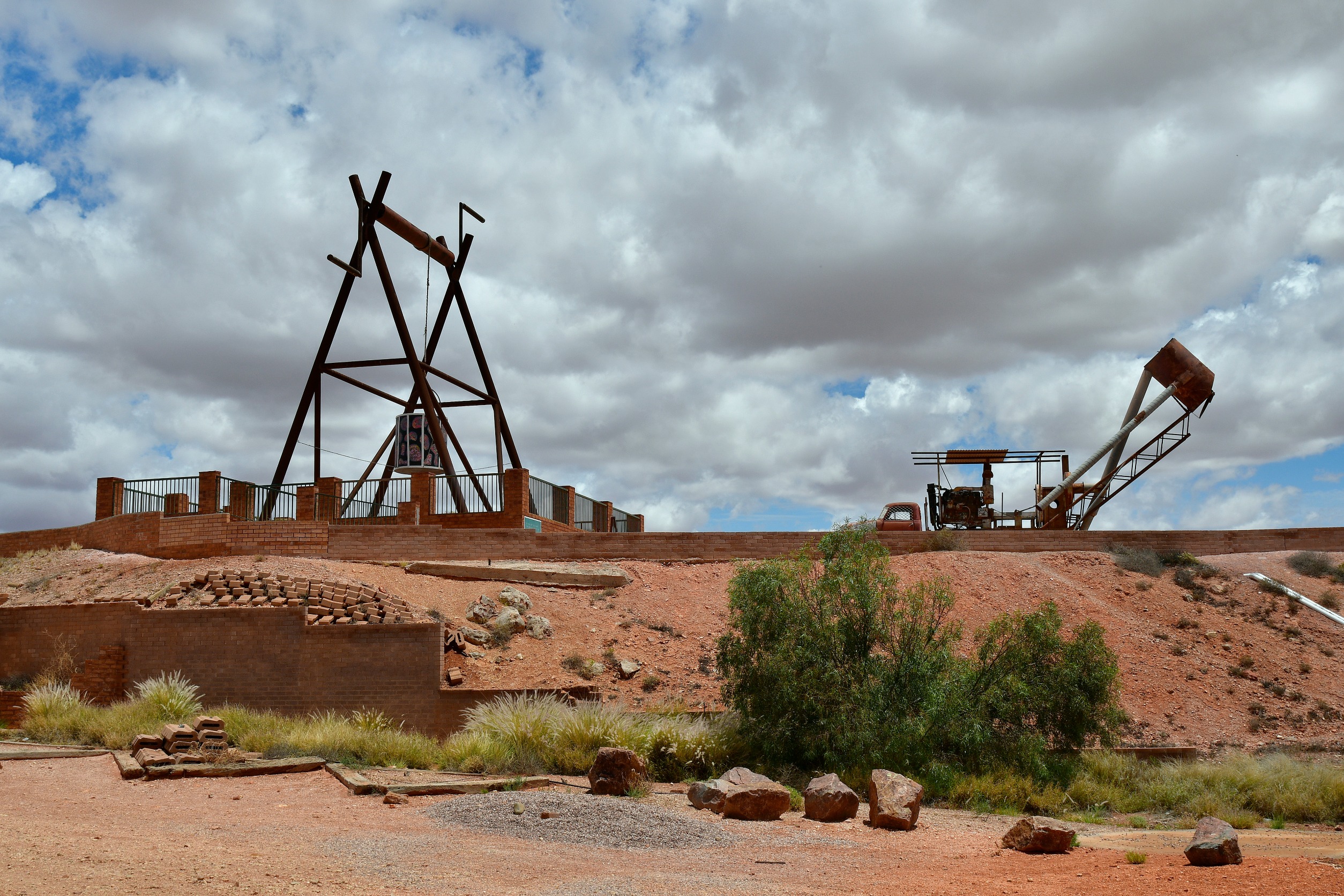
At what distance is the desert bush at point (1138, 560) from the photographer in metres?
27.5

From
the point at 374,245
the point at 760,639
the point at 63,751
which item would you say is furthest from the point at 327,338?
the point at 760,639

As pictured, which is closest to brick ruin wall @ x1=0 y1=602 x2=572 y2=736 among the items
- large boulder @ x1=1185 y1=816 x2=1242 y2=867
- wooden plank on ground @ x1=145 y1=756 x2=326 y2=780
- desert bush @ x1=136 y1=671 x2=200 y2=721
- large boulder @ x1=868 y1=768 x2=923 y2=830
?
desert bush @ x1=136 y1=671 x2=200 y2=721

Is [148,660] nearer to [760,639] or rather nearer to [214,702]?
[214,702]

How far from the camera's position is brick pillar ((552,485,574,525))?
33531 mm

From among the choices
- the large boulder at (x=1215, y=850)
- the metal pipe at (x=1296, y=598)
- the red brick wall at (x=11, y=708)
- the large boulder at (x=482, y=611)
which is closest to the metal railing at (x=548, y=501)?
the large boulder at (x=482, y=611)

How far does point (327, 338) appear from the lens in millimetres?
31812

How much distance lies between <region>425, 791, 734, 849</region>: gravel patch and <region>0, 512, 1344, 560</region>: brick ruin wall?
52.2 ft

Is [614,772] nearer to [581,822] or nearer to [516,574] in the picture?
[581,822]

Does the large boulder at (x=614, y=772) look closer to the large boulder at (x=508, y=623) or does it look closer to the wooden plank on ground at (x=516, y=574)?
the large boulder at (x=508, y=623)

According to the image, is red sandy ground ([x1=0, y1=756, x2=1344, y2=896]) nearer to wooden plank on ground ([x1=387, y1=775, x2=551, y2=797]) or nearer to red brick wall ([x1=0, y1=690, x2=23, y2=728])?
wooden plank on ground ([x1=387, y1=775, x2=551, y2=797])

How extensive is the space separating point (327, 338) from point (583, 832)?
24.8 meters

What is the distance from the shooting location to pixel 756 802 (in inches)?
464

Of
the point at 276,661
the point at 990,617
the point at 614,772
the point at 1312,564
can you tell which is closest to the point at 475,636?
the point at 276,661

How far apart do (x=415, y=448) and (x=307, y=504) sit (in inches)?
148
